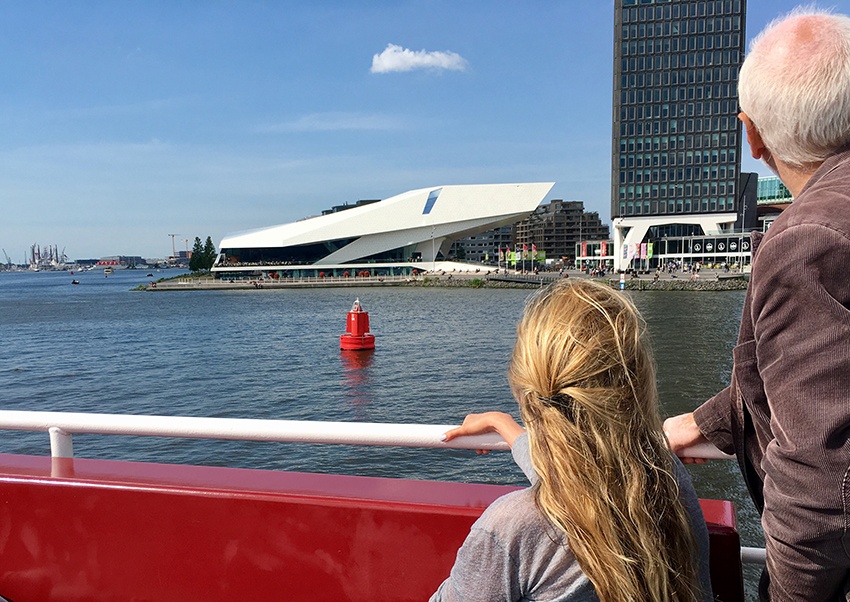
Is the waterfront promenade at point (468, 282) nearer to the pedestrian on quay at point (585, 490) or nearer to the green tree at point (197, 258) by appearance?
the green tree at point (197, 258)

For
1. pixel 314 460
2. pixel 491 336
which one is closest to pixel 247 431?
pixel 314 460

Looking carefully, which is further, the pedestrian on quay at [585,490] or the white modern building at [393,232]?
the white modern building at [393,232]

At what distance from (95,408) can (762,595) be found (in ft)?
50.1

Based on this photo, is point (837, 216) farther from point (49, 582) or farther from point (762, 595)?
point (49, 582)

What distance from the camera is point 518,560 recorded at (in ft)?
3.32

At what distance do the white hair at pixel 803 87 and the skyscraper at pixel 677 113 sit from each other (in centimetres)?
6925

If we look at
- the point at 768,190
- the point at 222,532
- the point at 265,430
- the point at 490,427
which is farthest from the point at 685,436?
the point at 768,190

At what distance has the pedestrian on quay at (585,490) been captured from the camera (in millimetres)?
994

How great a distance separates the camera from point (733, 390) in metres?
1.25

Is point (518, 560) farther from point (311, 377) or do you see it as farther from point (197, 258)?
point (197, 258)

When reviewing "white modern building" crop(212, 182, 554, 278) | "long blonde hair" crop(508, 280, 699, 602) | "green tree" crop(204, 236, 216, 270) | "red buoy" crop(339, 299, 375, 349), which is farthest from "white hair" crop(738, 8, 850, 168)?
"green tree" crop(204, 236, 216, 270)

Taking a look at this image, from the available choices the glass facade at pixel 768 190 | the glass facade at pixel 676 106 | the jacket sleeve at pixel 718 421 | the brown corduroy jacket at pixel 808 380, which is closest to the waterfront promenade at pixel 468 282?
the glass facade at pixel 676 106

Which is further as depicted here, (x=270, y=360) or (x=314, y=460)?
(x=270, y=360)

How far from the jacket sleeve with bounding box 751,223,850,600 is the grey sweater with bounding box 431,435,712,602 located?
311mm
